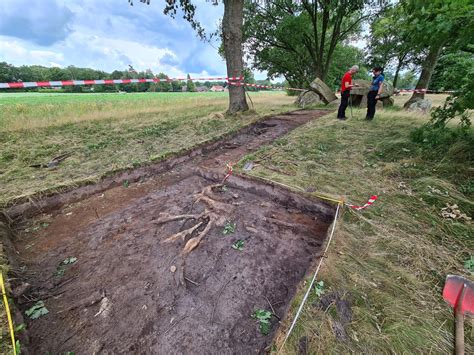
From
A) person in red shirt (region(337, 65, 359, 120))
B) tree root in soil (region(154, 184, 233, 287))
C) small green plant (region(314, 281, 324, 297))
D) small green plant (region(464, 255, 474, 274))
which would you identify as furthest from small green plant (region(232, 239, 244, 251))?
person in red shirt (region(337, 65, 359, 120))

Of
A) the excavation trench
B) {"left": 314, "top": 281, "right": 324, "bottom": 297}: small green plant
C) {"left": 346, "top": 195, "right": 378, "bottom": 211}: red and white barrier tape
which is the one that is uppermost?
{"left": 346, "top": 195, "right": 378, "bottom": 211}: red and white barrier tape

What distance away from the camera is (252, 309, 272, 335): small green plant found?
6.07ft

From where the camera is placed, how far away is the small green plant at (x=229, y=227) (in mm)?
2958

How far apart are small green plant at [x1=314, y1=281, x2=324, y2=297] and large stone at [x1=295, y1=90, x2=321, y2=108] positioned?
12096 millimetres

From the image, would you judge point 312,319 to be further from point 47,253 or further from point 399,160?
point 399,160

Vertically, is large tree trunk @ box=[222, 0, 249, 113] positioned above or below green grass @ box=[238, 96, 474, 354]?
above

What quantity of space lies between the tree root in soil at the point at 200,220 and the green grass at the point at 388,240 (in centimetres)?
100

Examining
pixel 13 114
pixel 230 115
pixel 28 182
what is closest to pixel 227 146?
pixel 230 115

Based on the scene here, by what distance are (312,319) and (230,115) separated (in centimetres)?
885

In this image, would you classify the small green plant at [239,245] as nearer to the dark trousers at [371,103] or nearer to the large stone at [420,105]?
the dark trousers at [371,103]

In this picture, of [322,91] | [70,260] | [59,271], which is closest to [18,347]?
[59,271]

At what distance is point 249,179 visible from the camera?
3.96 metres

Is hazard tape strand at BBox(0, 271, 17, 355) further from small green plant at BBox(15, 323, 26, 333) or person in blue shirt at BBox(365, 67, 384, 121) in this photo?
person in blue shirt at BBox(365, 67, 384, 121)

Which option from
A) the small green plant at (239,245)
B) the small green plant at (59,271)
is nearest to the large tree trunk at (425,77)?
the small green plant at (239,245)
